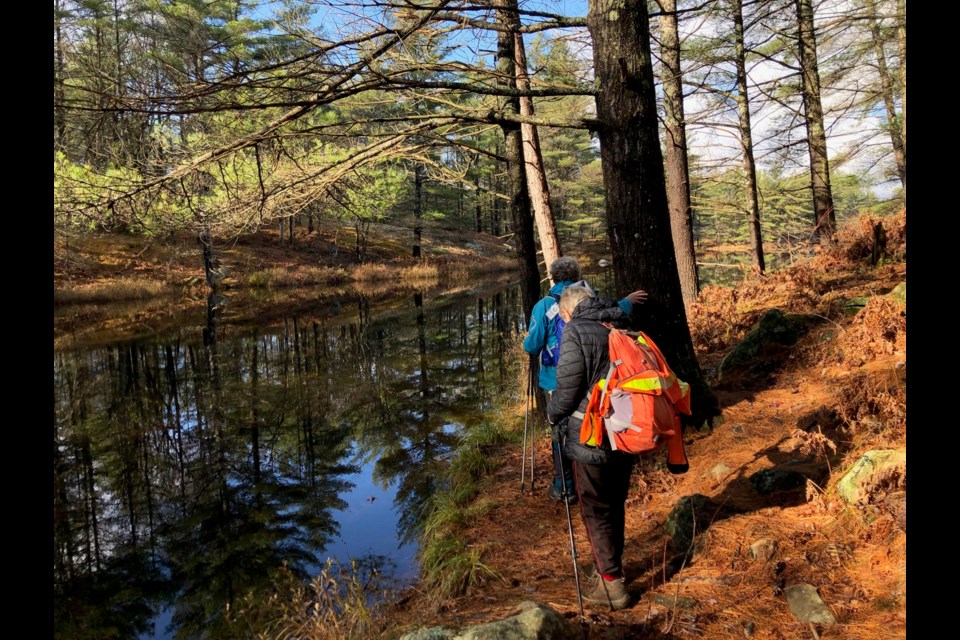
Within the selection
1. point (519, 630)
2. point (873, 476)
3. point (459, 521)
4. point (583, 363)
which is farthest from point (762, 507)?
point (459, 521)

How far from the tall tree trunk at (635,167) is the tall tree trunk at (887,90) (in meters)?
4.26

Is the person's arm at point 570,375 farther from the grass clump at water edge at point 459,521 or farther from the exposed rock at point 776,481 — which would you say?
the exposed rock at point 776,481

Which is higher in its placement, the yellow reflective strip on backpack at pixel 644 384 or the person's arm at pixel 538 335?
the person's arm at pixel 538 335

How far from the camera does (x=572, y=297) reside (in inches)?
133

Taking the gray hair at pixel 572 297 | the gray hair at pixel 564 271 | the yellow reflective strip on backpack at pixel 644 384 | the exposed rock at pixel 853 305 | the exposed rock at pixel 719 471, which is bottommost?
the exposed rock at pixel 719 471

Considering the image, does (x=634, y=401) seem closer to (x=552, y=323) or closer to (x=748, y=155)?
(x=552, y=323)

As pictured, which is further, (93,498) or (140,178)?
(93,498)

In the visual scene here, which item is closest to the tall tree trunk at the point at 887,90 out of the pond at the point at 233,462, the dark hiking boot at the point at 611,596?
the dark hiking boot at the point at 611,596

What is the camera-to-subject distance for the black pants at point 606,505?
10.3ft
